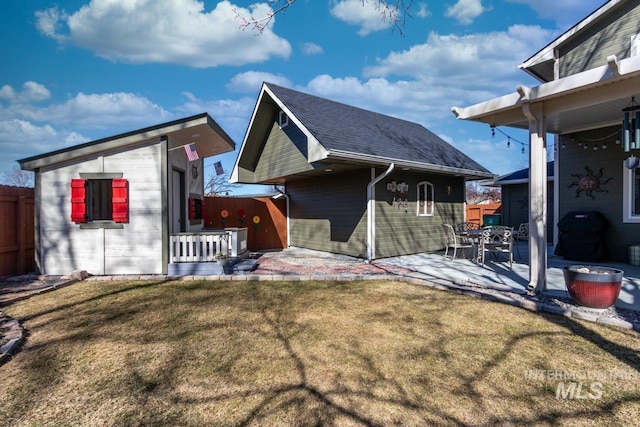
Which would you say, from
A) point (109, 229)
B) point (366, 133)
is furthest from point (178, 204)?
point (366, 133)

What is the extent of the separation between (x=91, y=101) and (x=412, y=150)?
93.2 feet

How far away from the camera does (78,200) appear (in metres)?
6.53

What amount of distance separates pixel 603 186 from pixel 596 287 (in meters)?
4.90

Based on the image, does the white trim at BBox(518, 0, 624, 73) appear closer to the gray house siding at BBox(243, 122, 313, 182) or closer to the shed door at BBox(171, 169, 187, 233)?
the gray house siding at BBox(243, 122, 313, 182)

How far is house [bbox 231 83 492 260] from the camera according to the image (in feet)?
28.0

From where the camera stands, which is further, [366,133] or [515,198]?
[515,198]

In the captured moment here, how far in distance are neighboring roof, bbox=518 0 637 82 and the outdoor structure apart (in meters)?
0.02

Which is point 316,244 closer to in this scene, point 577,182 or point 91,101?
point 577,182

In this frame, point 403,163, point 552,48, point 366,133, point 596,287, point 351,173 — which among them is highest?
point 552,48

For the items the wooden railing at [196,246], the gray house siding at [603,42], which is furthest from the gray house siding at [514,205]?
the wooden railing at [196,246]

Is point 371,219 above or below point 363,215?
below

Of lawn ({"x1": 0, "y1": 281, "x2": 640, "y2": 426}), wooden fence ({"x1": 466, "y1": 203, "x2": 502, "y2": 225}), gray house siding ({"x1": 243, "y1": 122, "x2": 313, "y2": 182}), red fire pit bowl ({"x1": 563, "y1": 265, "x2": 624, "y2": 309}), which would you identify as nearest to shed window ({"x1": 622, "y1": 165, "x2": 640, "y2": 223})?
red fire pit bowl ({"x1": 563, "y1": 265, "x2": 624, "y2": 309})

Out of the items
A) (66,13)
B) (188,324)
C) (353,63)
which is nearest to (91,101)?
(66,13)

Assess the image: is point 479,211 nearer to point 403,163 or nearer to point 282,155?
point 403,163
